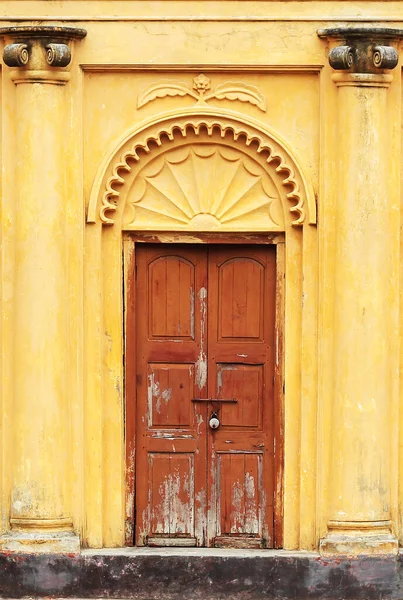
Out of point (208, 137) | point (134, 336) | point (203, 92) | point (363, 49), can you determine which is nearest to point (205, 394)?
point (134, 336)

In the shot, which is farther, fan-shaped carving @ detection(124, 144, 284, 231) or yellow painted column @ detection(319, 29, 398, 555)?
fan-shaped carving @ detection(124, 144, 284, 231)

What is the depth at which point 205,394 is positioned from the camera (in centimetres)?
1027

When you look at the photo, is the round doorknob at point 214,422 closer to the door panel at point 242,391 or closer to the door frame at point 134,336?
the door panel at point 242,391

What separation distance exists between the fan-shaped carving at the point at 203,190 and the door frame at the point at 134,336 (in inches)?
4.5

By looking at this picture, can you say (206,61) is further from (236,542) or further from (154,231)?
(236,542)

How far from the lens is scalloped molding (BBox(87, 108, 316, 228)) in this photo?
9.92 metres

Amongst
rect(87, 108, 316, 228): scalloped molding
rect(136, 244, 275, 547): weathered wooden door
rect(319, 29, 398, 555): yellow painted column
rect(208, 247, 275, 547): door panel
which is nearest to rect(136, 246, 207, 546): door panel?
rect(136, 244, 275, 547): weathered wooden door

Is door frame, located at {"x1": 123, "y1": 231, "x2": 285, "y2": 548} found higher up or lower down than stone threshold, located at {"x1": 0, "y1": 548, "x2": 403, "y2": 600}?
higher up

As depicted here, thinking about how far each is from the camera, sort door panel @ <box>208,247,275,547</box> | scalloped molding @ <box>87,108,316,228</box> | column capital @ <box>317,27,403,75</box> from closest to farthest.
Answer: column capital @ <box>317,27,403,75</box> → scalloped molding @ <box>87,108,316,228</box> → door panel @ <box>208,247,275,547</box>

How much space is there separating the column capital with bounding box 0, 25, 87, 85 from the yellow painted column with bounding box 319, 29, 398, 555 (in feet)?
6.54

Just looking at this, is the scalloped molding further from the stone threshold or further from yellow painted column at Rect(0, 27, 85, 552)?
the stone threshold

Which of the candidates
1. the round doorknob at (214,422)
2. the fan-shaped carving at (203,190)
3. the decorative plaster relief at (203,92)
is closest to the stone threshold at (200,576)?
the round doorknob at (214,422)

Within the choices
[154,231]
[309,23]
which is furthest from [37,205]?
[309,23]

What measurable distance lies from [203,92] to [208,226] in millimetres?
1032
